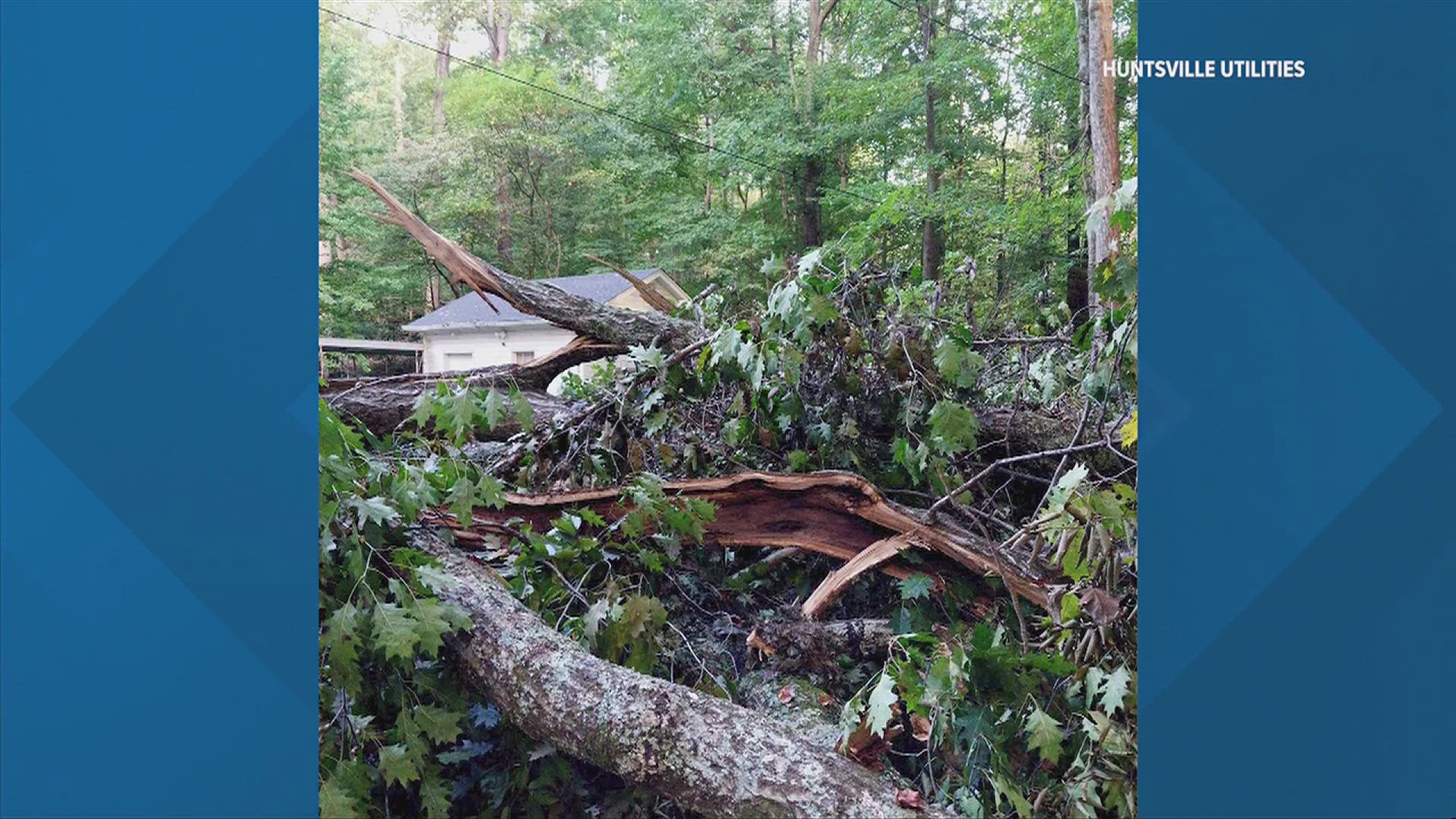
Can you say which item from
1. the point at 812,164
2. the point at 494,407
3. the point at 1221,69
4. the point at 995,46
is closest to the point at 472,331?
the point at 812,164

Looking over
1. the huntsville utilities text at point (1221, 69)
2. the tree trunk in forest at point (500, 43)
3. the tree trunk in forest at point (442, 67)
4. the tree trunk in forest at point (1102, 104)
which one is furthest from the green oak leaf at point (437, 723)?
the tree trunk in forest at point (442, 67)

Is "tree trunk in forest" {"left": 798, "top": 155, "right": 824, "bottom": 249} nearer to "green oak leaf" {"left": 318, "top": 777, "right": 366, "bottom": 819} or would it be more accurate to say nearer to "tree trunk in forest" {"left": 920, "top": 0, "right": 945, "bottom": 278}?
"tree trunk in forest" {"left": 920, "top": 0, "right": 945, "bottom": 278}

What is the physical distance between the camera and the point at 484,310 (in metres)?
8.54

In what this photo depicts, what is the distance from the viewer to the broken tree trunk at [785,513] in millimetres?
2094

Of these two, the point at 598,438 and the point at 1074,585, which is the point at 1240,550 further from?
the point at 598,438

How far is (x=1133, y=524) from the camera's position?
1515 mm

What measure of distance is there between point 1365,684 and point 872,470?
1.50 m

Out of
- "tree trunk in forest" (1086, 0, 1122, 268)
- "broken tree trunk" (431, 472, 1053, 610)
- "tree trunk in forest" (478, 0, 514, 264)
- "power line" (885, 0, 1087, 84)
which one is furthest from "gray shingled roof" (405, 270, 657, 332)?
"power line" (885, 0, 1087, 84)

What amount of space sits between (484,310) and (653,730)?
7.66m

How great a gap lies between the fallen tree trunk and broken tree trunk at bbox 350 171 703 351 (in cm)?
141

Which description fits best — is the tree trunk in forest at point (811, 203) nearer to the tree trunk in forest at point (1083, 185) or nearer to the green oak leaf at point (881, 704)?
the tree trunk in forest at point (1083, 185)

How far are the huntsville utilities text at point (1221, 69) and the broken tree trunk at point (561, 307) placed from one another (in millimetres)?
1897

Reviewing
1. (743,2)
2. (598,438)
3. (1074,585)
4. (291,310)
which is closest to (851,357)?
(598,438)

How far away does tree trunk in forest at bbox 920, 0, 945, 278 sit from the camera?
10.1 metres
